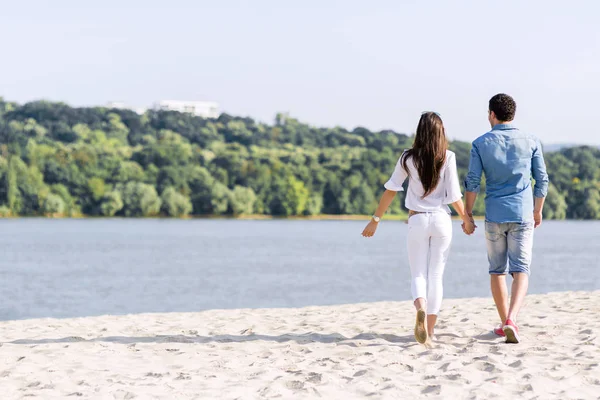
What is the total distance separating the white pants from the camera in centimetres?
727

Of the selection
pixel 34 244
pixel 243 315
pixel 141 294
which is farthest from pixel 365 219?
pixel 243 315

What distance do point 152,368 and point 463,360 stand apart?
2.36 m

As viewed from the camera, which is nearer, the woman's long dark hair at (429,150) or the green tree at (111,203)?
the woman's long dark hair at (429,150)

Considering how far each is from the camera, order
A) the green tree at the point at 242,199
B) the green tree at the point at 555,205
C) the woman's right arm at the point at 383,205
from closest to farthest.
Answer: the woman's right arm at the point at 383,205 → the green tree at the point at 242,199 → the green tree at the point at 555,205

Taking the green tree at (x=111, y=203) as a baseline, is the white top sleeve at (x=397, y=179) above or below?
above

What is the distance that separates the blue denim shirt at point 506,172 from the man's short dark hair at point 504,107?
78mm

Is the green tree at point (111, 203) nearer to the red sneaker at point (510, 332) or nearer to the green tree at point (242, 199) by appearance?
the green tree at point (242, 199)

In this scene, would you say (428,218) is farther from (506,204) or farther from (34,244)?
(34,244)

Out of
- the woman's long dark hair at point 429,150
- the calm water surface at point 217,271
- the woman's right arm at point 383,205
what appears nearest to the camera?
the woman's long dark hair at point 429,150

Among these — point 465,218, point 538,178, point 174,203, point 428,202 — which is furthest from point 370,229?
point 174,203

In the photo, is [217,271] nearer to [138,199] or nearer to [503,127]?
[503,127]

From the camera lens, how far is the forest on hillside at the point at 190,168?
8188 centimetres

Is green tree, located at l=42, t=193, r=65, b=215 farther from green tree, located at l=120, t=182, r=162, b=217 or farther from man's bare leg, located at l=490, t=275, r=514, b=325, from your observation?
man's bare leg, located at l=490, t=275, r=514, b=325

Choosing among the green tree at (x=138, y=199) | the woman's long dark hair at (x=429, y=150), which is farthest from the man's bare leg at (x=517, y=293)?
the green tree at (x=138, y=199)
